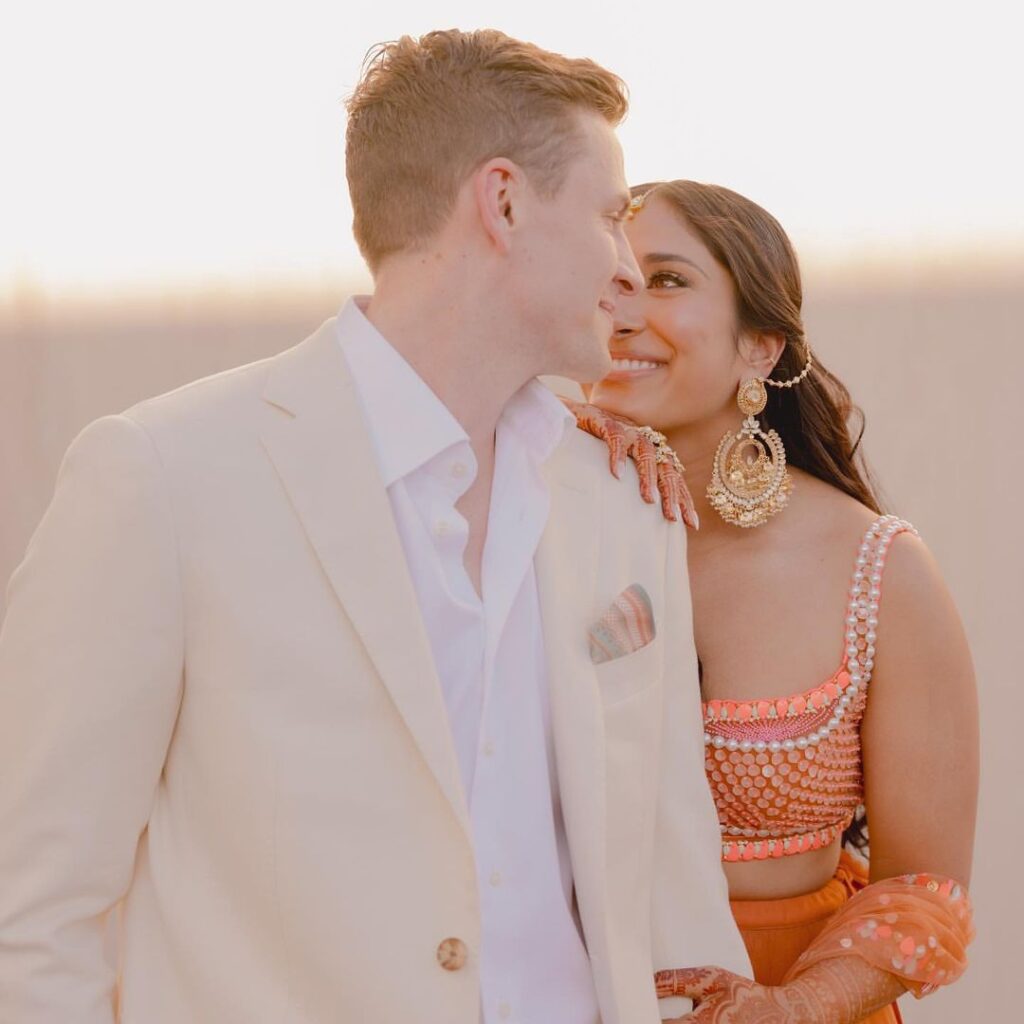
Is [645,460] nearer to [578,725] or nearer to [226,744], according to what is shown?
[578,725]

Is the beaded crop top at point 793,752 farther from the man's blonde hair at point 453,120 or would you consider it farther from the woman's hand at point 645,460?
the man's blonde hair at point 453,120

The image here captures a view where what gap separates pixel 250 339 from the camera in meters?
3.06

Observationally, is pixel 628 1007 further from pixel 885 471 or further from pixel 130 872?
pixel 885 471

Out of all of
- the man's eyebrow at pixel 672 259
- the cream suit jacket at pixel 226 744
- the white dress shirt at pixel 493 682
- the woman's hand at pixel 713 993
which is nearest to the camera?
the cream suit jacket at pixel 226 744

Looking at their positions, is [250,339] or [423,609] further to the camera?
[250,339]

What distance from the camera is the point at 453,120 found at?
5.23 ft

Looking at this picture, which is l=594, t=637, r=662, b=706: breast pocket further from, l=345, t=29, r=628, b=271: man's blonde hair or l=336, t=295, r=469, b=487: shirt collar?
l=345, t=29, r=628, b=271: man's blonde hair

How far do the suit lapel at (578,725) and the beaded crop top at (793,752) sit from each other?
0.37m

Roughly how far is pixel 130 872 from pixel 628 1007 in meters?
0.52

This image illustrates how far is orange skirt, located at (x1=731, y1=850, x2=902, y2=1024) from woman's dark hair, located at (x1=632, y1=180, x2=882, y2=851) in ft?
0.71

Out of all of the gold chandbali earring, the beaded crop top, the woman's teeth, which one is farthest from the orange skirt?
the woman's teeth

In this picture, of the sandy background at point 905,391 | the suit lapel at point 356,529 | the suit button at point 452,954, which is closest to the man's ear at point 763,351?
the suit lapel at point 356,529

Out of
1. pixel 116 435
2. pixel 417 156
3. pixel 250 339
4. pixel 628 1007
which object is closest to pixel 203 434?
pixel 116 435

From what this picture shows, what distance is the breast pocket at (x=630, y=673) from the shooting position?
158cm
